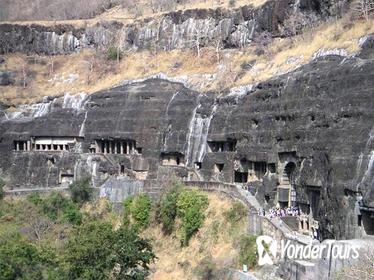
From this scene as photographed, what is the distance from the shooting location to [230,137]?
50500mm

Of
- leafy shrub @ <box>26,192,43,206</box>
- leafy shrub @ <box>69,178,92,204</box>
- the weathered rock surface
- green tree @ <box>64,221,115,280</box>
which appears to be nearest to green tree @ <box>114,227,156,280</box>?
green tree @ <box>64,221,115,280</box>

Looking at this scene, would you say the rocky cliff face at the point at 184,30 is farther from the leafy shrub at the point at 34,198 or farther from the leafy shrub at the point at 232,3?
the leafy shrub at the point at 34,198

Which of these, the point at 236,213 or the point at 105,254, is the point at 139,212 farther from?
the point at 105,254

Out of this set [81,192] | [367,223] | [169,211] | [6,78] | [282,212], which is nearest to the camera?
[367,223]

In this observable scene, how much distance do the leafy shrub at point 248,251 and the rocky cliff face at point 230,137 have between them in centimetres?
404

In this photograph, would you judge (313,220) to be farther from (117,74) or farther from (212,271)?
(117,74)

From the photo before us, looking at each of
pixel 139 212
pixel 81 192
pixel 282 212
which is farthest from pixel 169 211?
pixel 81 192

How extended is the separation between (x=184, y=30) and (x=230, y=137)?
25.3 meters

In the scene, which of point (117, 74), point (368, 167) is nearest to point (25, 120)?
point (117, 74)

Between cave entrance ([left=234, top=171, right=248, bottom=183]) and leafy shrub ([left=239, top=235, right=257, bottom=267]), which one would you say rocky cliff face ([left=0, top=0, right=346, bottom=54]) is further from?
leafy shrub ([left=239, top=235, right=257, bottom=267])

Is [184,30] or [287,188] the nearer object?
[287,188]

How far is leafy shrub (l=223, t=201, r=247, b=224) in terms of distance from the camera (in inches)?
1626

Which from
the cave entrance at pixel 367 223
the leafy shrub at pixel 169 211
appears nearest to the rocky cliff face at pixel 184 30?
the leafy shrub at pixel 169 211

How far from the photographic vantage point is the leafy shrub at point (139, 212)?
4753 centimetres
